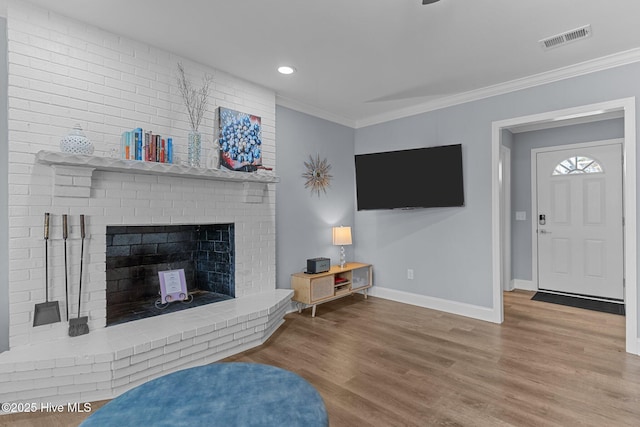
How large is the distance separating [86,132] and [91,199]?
0.47m

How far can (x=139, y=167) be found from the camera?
2.35 metres

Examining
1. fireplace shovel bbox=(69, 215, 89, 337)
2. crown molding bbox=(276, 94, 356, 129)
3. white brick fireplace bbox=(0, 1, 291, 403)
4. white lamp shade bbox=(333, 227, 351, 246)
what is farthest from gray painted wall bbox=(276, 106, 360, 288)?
fireplace shovel bbox=(69, 215, 89, 337)

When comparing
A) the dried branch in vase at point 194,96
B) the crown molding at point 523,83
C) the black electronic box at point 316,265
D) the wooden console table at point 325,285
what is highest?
the crown molding at point 523,83

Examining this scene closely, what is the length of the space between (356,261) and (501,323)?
193cm

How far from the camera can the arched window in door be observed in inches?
170

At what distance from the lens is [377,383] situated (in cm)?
223

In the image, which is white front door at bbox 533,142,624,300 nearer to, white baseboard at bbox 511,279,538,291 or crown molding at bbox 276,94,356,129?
white baseboard at bbox 511,279,538,291

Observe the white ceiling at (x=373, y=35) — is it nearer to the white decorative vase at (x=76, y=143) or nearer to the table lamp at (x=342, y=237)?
the white decorative vase at (x=76, y=143)

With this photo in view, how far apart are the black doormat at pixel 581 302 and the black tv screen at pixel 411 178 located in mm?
1959

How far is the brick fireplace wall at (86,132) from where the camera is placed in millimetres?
2064

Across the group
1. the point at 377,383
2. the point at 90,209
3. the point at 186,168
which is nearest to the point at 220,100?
the point at 186,168

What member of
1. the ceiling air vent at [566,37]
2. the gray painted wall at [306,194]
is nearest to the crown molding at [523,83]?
the ceiling air vent at [566,37]

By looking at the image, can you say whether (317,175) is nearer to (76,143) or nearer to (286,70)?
(286,70)

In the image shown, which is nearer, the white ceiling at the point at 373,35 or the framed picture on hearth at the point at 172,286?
the white ceiling at the point at 373,35
